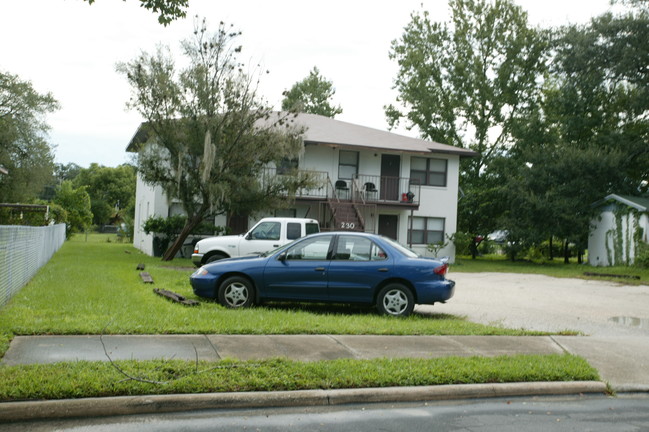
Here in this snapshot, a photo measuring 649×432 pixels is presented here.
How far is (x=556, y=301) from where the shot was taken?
1517 cm

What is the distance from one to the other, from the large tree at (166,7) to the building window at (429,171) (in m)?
23.0

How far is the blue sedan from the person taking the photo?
10.8 m

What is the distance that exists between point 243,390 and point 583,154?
29.2 m

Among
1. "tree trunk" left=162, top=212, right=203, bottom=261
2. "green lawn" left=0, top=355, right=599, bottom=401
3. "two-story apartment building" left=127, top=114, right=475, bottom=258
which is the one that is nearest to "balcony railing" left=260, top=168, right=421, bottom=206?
"two-story apartment building" left=127, top=114, right=475, bottom=258

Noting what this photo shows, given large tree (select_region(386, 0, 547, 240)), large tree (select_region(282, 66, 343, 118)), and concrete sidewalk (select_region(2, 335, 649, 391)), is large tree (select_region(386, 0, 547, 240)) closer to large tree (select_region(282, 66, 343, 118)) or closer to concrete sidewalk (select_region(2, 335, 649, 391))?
large tree (select_region(282, 66, 343, 118))

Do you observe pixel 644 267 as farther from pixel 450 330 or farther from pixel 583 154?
pixel 450 330

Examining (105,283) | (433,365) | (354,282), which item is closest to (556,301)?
(354,282)

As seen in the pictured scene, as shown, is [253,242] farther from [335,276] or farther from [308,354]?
[308,354]

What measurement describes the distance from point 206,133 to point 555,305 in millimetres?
13017

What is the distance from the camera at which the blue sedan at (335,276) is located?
426 inches

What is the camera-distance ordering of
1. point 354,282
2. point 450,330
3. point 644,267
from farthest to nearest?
point 644,267 < point 354,282 < point 450,330

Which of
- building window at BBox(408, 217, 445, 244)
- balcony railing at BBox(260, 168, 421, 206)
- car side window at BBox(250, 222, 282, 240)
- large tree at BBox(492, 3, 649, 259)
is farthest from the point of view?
building window at BBox(408, 217, 445, 244)

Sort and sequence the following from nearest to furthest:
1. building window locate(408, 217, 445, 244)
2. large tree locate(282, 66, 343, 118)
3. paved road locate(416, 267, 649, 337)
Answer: paved road locate(416, 267, 649, 337) → building window locate(408, 217, 445, 244) → large tree locate(282, 66, 343, 118)

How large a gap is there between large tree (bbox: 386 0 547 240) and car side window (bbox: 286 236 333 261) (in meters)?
31.9
